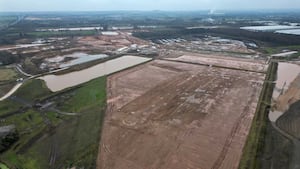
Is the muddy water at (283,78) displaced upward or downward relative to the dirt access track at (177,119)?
upward

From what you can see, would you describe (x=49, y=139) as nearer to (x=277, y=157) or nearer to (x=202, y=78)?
(x=277, y=157)

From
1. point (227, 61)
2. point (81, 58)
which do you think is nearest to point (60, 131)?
point (81, 58)

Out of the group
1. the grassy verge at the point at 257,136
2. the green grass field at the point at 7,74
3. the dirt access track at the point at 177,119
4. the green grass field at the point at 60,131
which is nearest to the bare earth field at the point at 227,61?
the dirt access track at the point at 177,119

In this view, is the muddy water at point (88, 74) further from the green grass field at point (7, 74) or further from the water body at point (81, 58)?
the green grass field at point (7, 74)

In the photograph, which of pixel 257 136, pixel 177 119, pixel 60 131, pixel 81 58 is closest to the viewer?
pixel 257 136

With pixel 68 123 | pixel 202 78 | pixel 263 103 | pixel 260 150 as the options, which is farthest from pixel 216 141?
pixel 202 78

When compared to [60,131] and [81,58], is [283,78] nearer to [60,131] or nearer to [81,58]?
[60,131]

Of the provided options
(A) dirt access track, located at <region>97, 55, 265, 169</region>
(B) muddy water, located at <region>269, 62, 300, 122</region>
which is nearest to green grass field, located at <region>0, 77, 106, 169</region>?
(A) dirt access track, located at <region>97, 55, 265, 169</region>
